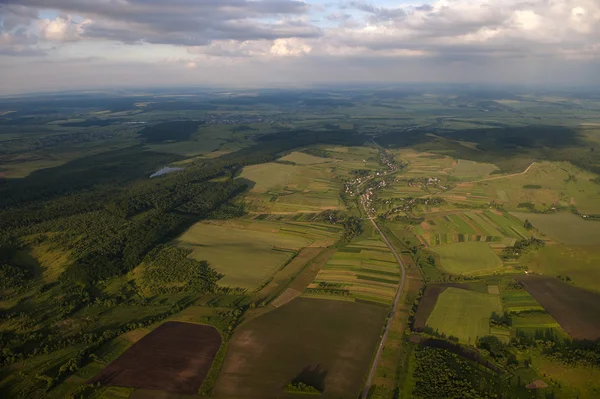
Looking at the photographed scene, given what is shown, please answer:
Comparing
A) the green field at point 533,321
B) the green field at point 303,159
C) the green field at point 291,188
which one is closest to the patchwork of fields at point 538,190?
the green field at point 291,188

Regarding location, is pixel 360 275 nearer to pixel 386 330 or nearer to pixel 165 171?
pixel 386 330

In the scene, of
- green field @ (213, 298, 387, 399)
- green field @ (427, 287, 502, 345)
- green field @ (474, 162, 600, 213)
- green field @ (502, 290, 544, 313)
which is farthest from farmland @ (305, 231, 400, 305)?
green field @ (474, 162, 600, 213)

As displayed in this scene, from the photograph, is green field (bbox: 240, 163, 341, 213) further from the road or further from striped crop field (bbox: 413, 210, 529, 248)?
the road

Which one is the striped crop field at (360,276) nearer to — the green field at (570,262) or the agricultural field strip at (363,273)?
the agricultural field strip at (363,273)

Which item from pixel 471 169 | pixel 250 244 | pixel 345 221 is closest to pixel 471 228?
pixel 345 221

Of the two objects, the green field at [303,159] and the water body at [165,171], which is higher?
the green field at [303,159]

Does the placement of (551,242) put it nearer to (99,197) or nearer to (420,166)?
(420,166)
